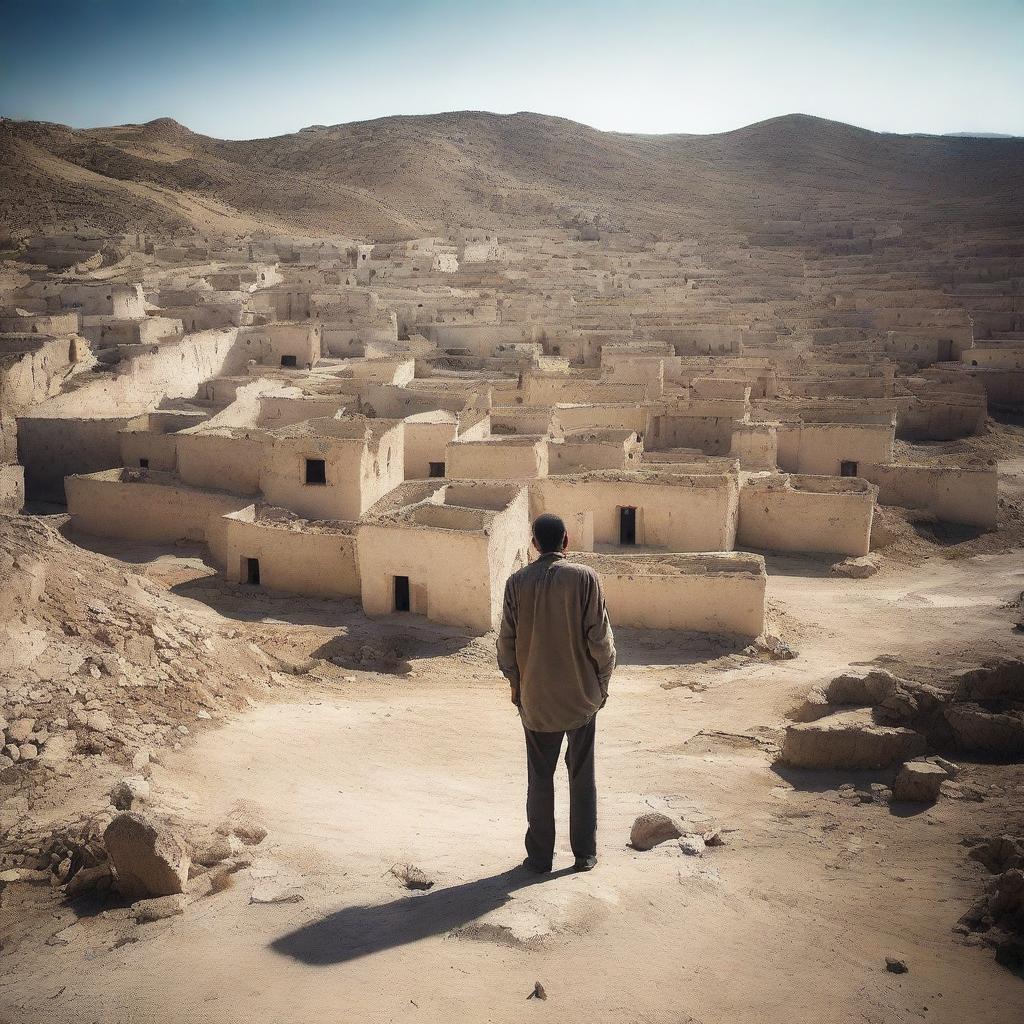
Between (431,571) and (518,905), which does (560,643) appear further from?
(431,571)

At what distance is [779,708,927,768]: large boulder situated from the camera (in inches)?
231

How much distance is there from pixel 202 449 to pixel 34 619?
947 cm

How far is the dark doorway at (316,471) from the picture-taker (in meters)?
15.1

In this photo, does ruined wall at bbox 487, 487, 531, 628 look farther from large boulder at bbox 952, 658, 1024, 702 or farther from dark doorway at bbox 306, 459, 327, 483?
large boulder at bbox 952, 658, 1024, 702

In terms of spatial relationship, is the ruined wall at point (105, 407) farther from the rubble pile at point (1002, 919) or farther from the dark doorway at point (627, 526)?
the rubble pile at point (1002, 919)

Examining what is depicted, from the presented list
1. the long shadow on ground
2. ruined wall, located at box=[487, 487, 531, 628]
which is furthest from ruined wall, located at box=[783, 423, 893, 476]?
the long shadow on ground

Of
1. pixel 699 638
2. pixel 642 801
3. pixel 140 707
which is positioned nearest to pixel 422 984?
pixel 642 801

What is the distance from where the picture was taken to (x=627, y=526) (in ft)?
48.6

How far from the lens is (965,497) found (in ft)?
58.9

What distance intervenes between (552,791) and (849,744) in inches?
94.7

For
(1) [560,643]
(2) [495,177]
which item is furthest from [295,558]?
(2) [495,177]

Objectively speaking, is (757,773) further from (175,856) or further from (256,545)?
(256,545)

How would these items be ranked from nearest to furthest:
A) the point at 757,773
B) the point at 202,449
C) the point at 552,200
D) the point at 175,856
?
the point at 175,856
the point at 757,773
the point at 202,449
the point at 552,200

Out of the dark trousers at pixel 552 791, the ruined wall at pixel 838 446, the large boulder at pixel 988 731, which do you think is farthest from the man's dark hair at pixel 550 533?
the ruined wall at pixel 838 446
